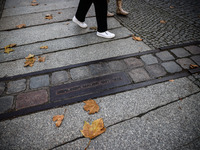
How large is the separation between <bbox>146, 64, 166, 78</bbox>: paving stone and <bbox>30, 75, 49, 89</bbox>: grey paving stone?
1.60 m

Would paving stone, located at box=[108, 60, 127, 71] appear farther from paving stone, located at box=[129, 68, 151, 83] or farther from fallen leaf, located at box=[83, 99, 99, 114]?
fallen leaf, located at box=[83, 99, 99, 114]

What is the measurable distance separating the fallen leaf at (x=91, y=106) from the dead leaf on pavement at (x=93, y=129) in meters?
0.14

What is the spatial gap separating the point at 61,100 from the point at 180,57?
2104mm

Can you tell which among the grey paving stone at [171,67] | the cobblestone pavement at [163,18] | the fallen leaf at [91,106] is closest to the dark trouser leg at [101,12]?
the cobblestone pavement at [163,18]

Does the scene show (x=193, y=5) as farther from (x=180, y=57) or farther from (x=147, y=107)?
(x=147, y=107)

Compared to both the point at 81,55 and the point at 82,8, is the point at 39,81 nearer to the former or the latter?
the point at 81,55

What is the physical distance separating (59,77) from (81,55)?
0.63 meters

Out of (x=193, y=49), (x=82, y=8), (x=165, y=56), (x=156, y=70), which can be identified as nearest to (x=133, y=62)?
(x=156, y=70)

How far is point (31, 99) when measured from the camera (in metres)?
1.74

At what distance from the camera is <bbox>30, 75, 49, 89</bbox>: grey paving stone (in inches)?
75.4

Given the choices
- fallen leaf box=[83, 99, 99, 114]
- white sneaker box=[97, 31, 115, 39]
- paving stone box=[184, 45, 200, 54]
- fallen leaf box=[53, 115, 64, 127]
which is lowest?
fallen leaf box=[53, 115, 64, 127]

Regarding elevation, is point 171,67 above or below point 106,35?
below

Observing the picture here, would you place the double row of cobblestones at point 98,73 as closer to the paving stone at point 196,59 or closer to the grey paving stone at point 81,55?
the paving stone at point 196,59

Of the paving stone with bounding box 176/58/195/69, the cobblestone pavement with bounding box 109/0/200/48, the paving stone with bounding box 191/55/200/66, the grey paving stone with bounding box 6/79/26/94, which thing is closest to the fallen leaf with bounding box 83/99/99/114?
the grey paving stone with bounding box 6/79/26/94
